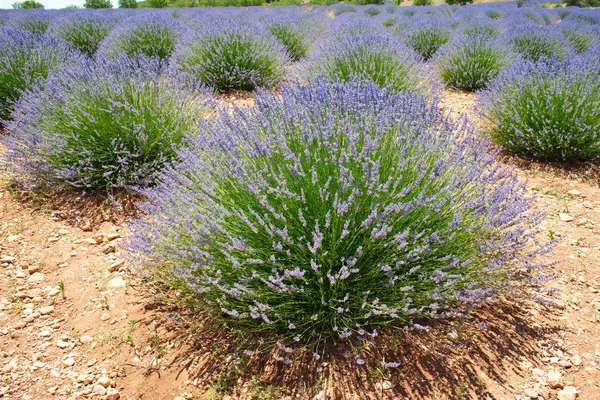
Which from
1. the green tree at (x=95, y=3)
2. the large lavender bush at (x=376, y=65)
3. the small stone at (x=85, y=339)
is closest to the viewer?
the small stone at (x=85, y=339)

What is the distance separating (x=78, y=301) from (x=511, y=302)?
9.29 ft

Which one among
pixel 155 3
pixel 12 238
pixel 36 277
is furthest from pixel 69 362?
pixel 155 3

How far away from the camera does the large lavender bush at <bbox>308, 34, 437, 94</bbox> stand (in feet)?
17.4

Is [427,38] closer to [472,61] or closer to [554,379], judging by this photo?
[472,61]

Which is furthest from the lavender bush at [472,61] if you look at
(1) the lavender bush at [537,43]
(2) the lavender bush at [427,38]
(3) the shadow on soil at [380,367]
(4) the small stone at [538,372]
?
(4) the small stone at [538,372]

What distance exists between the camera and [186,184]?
2.63 metres

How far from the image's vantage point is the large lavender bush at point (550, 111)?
4.25 metres

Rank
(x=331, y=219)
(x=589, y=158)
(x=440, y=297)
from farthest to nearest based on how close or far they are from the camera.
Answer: (x=589, y=158), (x=331, y=219), (x=440, y=297)

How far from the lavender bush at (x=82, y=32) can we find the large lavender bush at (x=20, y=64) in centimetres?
374

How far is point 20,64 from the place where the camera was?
547 cm

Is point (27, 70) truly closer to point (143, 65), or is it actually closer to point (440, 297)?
point (143, 65)

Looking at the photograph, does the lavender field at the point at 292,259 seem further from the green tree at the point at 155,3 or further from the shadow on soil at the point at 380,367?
the green tree at the point at 155,3

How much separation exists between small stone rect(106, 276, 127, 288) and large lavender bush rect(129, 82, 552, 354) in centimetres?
33

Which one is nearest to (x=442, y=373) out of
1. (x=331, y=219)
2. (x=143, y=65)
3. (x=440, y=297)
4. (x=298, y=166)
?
(x=440, y=297)
